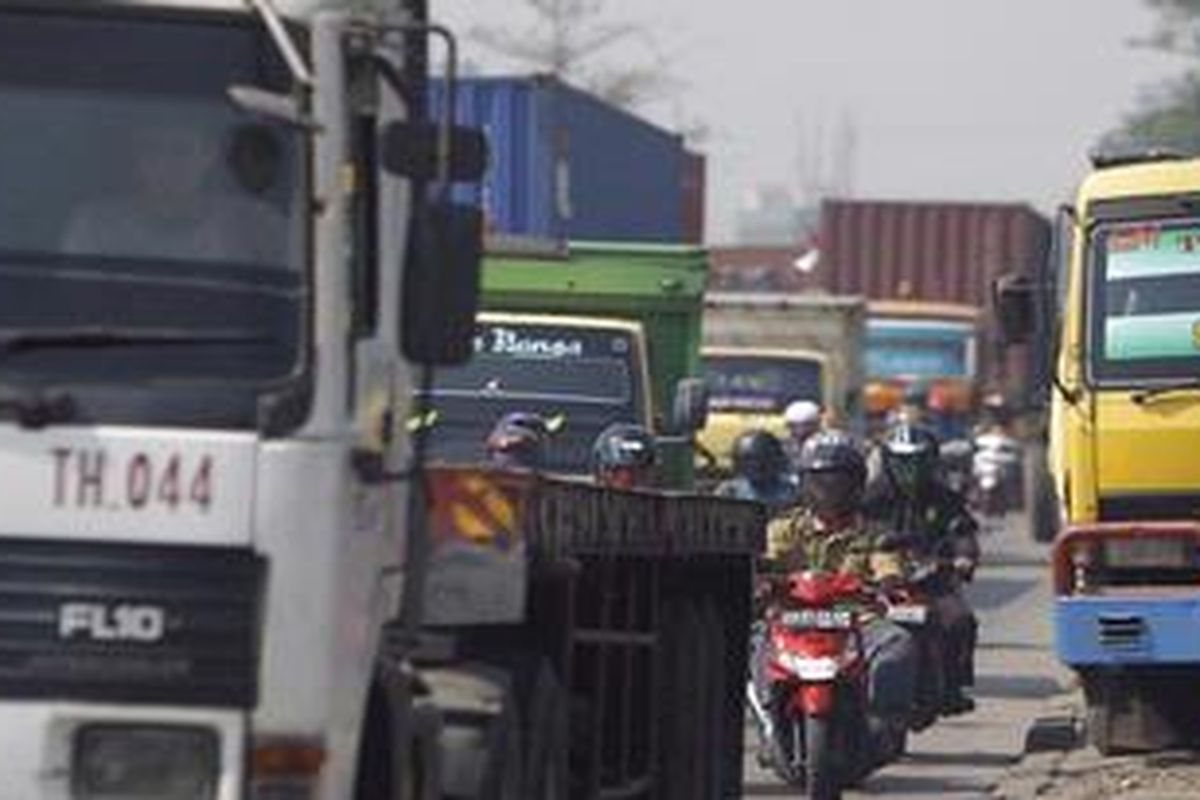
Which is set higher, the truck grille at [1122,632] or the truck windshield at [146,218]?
the truck windshield at [146,218]

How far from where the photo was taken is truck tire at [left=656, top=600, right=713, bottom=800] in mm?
13578

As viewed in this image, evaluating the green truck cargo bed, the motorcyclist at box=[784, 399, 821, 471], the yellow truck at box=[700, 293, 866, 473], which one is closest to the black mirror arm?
the green truck cargo bed

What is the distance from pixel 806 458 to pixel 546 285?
883 centimetres

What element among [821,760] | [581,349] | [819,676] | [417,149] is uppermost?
[417,149]

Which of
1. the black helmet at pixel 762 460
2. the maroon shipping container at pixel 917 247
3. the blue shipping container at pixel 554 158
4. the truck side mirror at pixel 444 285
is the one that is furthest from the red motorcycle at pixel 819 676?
the maroon shipping container at pixel 917 247

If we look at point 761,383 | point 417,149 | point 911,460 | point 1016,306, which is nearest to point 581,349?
point 911,460

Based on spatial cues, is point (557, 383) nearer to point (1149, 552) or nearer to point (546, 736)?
point (1149, 552)

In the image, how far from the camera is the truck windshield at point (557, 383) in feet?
67.6

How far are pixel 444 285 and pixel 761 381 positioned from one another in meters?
25.6

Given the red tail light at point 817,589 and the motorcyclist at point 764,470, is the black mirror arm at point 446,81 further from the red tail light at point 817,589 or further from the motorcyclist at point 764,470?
the motorcyclist at point 764,470

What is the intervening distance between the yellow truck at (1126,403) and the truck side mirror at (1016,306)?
13 mm

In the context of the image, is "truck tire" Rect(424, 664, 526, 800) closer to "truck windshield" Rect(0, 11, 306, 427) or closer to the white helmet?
"truck windshield" Rect(0, 11, 306, 427)

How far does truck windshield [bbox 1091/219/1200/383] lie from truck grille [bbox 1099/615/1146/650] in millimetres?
1082

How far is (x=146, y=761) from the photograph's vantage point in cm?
858
